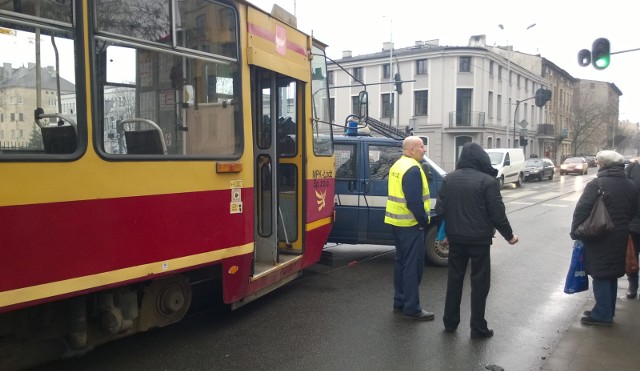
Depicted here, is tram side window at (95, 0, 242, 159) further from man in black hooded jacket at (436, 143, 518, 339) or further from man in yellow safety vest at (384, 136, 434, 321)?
man in black hooded jacket at (436, 143, 518, 339)

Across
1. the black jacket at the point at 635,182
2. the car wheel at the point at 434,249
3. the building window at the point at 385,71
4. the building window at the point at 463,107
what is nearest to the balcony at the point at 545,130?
the building window at the point at 463,107

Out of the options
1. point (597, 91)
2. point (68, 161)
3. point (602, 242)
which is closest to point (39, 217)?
point (68, 161)

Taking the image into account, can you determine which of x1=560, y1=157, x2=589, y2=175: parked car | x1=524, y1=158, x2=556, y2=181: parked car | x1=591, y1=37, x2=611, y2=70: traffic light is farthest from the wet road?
x1=560, y1=157, x2=589, y2=175: parked car

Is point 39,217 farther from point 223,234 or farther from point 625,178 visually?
point 625,178

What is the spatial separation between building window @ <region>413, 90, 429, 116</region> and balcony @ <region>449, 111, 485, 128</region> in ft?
7.67

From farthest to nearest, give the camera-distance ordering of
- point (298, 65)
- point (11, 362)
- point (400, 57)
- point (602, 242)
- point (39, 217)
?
1. point (400, 57)
2. point (298, 65)
3. point (602, 242)
4. point (11, 362)
5. point (39, 217)

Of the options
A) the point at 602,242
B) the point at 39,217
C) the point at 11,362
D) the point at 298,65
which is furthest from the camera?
the point at 298,65

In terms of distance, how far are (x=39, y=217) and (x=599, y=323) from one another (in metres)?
4.97

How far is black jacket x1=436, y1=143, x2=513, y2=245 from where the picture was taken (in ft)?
14.7

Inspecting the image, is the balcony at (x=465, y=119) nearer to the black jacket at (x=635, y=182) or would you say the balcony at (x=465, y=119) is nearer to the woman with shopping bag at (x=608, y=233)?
the black jacket at (x=635, y=182)

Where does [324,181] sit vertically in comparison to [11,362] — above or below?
above

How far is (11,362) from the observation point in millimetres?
3348

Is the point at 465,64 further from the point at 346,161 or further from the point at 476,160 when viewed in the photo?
the point at 476,160

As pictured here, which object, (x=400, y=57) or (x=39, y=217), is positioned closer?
(x=39, y=217)
